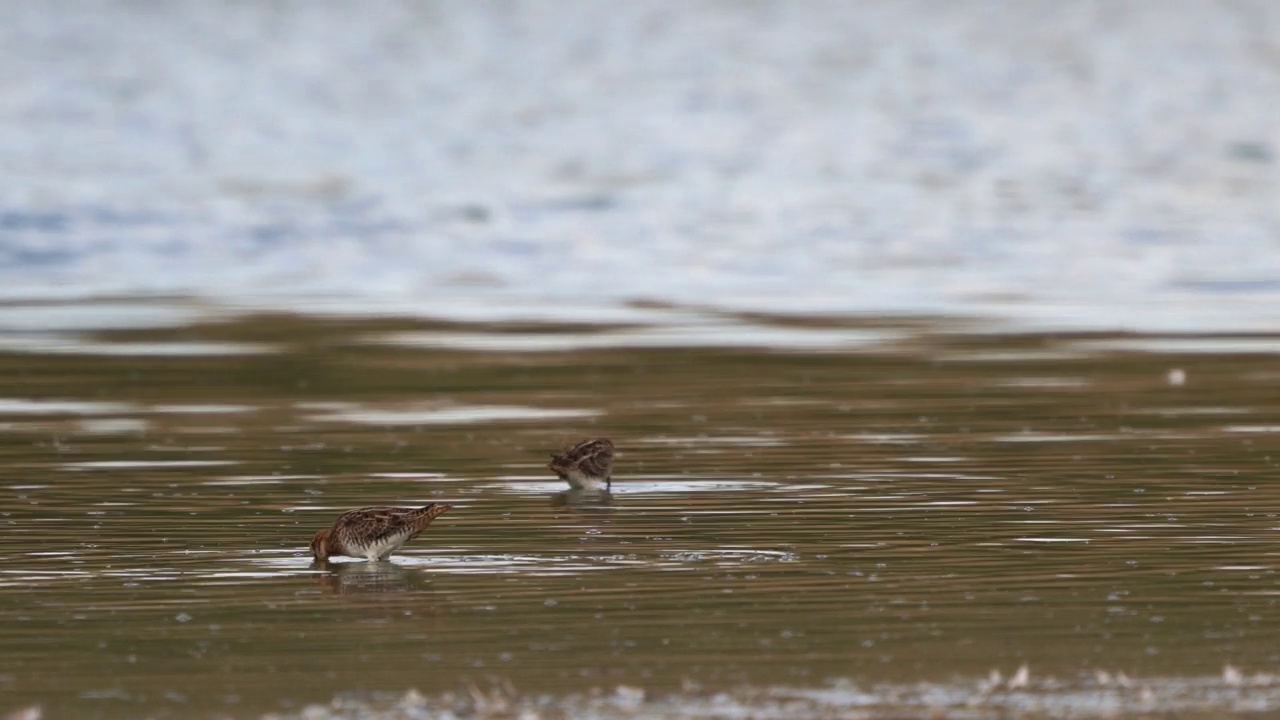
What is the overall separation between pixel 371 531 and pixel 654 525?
168 cm

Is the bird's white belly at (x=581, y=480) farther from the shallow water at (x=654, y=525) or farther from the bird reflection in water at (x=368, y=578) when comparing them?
the bird reflection in water at (x=368, y=578)

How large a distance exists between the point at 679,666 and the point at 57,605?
264 centimetres

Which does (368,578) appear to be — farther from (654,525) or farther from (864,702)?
(864,702)

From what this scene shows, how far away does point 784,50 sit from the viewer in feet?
237

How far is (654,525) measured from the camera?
40.9ft

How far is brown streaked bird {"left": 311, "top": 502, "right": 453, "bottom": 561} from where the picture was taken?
11.2m

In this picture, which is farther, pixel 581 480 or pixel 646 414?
pixel 646 414

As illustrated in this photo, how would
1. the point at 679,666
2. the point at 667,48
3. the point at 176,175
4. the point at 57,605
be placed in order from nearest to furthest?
1. the point at 679,666
2. the point at 57,605
3. the point at 176,175
4. the point at 667,48

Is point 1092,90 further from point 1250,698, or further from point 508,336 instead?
point 1250,698

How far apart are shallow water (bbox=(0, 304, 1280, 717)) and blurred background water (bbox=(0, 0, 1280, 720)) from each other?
0.13ft

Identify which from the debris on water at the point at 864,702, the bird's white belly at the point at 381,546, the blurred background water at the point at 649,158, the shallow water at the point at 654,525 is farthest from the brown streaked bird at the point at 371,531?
the blurred background water at the point at 649,158

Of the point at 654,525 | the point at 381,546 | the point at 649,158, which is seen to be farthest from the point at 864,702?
the point at 649,158

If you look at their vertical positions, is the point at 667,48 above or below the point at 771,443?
above

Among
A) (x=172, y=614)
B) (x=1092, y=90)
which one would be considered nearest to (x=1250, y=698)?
(x=172, y=614)
